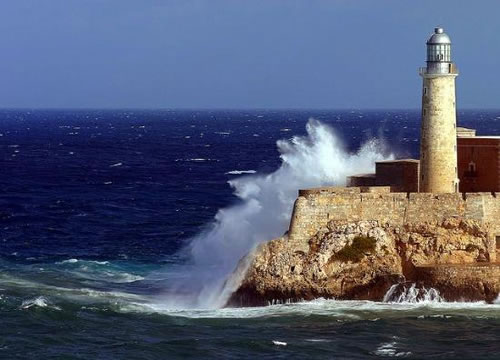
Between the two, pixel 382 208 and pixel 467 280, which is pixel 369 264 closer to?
pixel 382 208

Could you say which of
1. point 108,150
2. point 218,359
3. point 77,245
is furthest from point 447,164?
point 108,150

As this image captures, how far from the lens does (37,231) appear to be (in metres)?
62.6

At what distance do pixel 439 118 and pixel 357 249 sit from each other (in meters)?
6.01

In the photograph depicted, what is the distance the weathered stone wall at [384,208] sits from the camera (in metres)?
43.4

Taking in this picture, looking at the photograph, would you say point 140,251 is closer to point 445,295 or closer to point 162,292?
point 162,292

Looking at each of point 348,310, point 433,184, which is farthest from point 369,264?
point 433,184

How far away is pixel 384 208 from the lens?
43.7m

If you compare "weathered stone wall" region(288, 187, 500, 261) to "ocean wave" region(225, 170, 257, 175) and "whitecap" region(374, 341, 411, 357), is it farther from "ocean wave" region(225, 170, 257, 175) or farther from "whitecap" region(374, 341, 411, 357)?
"ocean wave" region(225, 170, 257, 175)

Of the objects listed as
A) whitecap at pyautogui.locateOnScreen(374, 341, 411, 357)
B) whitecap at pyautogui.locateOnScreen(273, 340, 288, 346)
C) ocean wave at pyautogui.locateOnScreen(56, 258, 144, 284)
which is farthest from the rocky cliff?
ocean wave at pyautogui.locateOnScreen(56, 258, 144, 284)

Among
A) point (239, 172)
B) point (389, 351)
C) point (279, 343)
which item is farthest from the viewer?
point (239, 172)

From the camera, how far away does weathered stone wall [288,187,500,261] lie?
4338cm

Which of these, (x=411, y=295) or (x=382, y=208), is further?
(x=382, y=208)

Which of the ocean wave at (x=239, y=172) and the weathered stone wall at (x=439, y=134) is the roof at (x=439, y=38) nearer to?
the weathered stone wall at (x=439, y=134)

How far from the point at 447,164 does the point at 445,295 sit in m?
5.49
